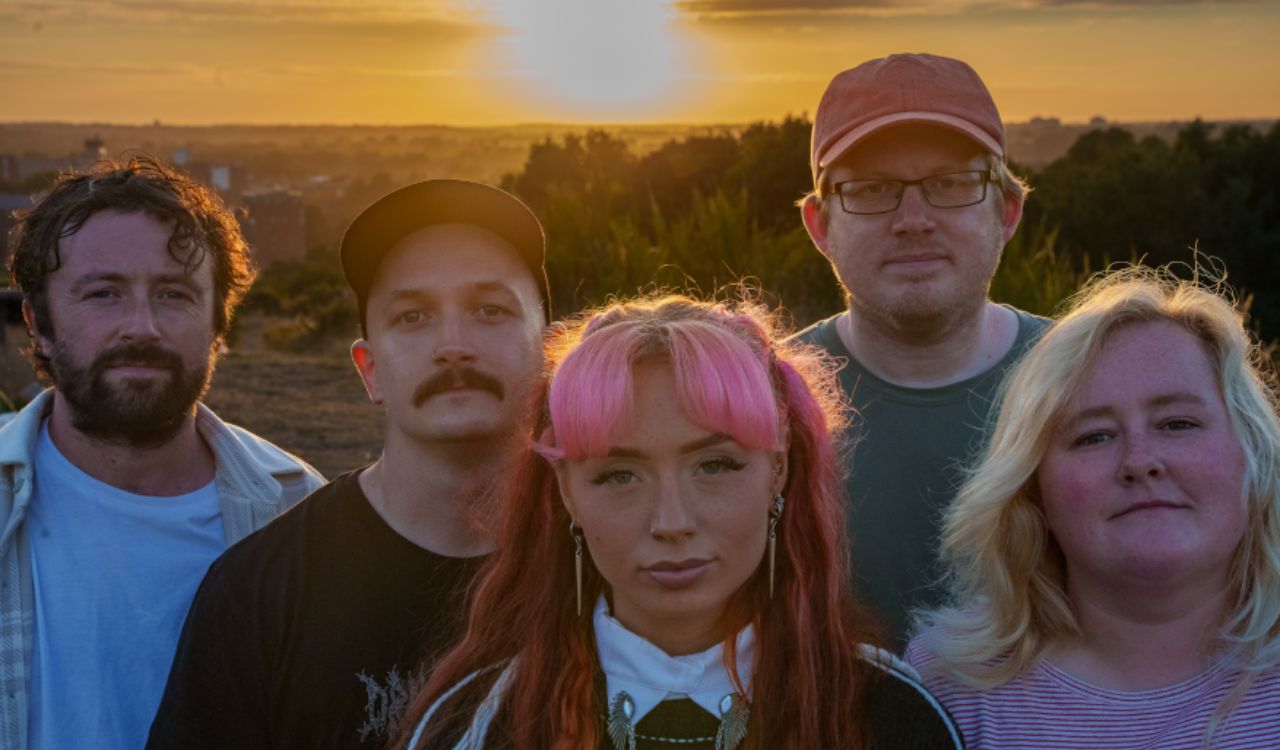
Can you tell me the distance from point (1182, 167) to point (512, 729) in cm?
2266

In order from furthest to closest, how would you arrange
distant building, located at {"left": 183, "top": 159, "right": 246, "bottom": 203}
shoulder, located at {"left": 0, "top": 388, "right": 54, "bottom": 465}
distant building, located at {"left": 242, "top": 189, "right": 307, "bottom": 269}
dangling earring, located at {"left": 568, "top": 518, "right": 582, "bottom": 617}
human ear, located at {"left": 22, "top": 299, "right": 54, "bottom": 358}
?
distant building, located at {"left": 183, "top": 159, "right": 246, "bottom": 203} → distant building, located at {"left": 242, "top": 189, "right": 307, "bottom": 269} → human ear, located at {"left": 22, "top": 299, "right": 54, "bottom": 358} → shoulder, located at {"left": 0, "top": 388, "right": 54, "bottom": 465} → dangling earring, located at {"left": 568, "top": 518, "right": 582, "bottom": 617}

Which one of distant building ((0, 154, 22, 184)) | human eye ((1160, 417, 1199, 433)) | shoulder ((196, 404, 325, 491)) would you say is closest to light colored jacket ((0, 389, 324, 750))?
shoulder ((196, 404, 325, 491))

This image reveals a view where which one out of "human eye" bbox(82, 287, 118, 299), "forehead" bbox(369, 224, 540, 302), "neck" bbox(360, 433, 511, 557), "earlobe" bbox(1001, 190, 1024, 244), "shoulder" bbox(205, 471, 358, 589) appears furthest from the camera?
"earlobe" bbox(1001, 190, 1024, 244)

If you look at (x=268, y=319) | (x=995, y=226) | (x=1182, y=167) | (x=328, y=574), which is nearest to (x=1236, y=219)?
(x=1182, y=167)

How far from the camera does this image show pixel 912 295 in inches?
133

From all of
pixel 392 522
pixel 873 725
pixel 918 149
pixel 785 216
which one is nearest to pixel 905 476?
pixel 918 149

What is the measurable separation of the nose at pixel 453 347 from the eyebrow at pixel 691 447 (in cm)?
74

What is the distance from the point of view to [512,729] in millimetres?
2555

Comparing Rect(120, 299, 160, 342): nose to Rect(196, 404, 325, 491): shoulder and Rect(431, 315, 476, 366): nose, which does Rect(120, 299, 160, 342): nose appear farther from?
Rect(431, 315, 476, 366): nose

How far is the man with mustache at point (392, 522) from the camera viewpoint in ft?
9.34

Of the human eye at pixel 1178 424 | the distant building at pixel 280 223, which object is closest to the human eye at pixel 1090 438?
the human eye at pixel 1178 424

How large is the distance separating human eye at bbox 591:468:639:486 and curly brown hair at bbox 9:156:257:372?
157 centimetres

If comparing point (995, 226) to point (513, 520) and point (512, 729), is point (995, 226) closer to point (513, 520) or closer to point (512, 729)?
point (513, 520)

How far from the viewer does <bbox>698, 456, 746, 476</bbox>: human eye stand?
7.96 feet
